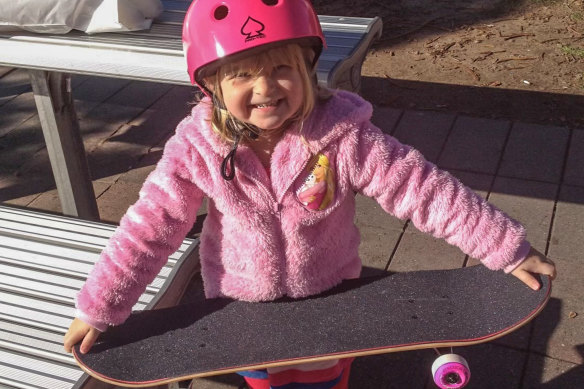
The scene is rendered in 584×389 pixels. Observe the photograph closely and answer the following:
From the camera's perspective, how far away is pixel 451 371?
2043 mm

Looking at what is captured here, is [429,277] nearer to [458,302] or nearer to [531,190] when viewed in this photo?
[458,302]

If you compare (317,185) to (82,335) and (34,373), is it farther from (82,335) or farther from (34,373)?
(34,373)

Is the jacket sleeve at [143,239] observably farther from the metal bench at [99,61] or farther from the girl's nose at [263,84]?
the metal bench at [99,61]

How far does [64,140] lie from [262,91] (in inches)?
72.8

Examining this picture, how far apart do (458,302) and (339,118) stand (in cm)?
64

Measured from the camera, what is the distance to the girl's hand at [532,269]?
2020 millimetres

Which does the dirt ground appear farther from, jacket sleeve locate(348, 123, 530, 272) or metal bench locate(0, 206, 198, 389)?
jacket sleeve locate(348, 123, 530, 272)

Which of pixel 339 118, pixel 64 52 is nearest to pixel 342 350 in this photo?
pixel 339 118

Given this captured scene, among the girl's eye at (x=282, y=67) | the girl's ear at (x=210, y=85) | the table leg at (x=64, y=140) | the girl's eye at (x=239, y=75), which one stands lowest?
the table leg at (x=64, y=140)

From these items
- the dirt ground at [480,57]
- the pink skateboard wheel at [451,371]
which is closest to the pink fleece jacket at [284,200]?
the pink skateboard wheel at [451,371]

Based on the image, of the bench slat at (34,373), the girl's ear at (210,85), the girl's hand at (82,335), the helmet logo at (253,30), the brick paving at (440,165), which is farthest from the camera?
the brick paving at (440,165)

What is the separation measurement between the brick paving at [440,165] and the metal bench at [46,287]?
57 centimetres

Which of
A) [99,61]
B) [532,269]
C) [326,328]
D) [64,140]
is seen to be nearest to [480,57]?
[64,140]

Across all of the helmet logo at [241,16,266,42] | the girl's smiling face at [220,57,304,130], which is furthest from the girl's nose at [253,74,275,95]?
the helmet logo at [241,16,266,42]
